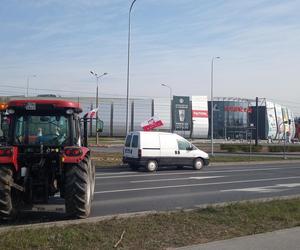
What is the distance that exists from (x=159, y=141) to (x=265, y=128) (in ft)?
397

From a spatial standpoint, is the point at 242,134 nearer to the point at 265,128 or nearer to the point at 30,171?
the point at 265,128

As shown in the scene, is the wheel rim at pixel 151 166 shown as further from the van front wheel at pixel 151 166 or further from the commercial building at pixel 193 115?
the commercial building at pixel 193 115

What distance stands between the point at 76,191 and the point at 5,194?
1264mm

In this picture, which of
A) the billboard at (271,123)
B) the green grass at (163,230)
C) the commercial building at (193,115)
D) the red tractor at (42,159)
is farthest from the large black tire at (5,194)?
the billboard at (271,123)

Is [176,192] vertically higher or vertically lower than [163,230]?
lower

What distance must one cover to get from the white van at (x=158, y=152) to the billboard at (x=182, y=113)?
4140 inches

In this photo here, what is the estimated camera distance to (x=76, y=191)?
994 centimetres

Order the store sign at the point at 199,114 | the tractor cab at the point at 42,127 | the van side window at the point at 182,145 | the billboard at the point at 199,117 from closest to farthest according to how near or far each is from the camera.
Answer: the tractor cab at the point at 42,127 < the van side window at the point at 182,145 < the billboard at the point at 199,117 < the store sign at the point at 199,114

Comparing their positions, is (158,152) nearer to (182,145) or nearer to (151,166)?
(151,166)

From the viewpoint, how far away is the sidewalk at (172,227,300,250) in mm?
7531

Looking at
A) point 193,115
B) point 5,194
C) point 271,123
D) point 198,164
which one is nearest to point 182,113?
point 193,115

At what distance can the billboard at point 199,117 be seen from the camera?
→ 13650 cm

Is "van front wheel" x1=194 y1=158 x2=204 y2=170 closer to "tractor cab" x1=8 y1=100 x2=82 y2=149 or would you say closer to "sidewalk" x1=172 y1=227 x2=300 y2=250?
"tractor cab" x1=8 y1=100 x2=82 y2=149

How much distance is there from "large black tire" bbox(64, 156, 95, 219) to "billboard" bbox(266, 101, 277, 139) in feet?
450
